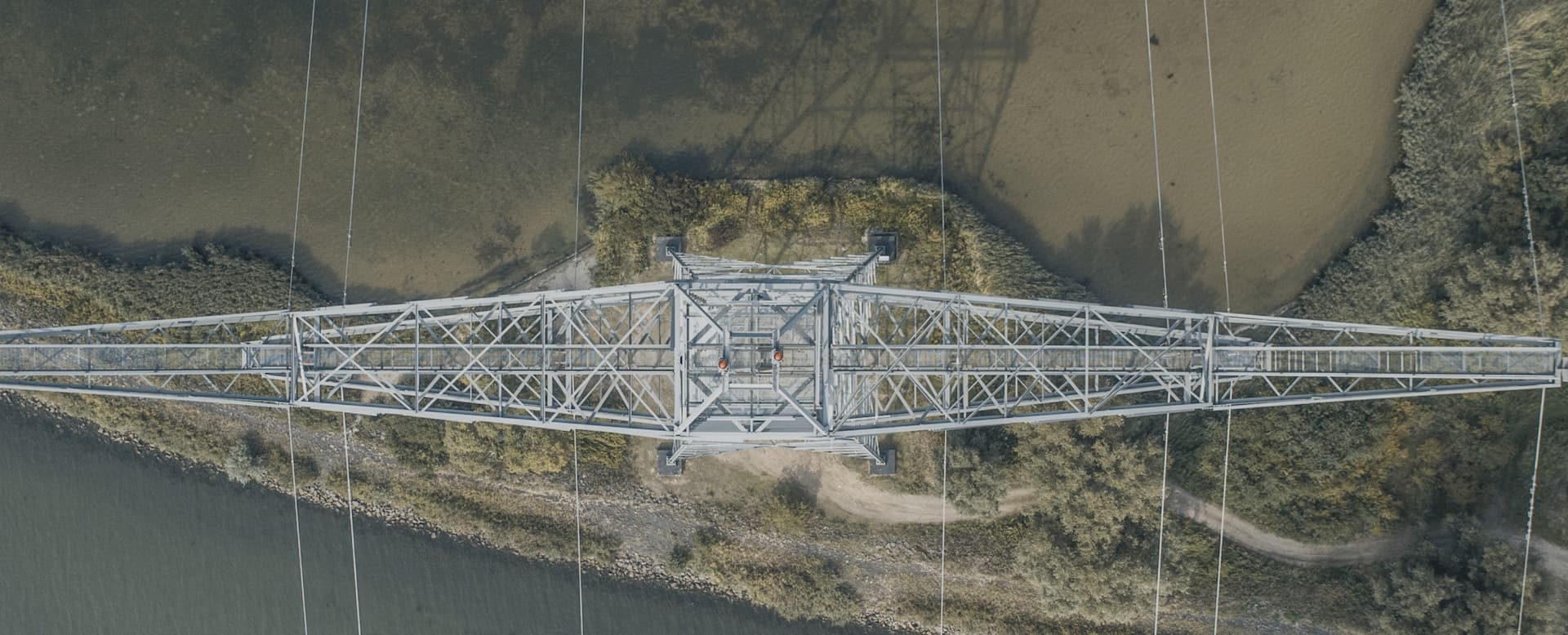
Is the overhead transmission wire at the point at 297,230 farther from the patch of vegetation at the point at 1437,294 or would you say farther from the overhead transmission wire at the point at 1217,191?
the overhead transmission wire at the point at 1217,191

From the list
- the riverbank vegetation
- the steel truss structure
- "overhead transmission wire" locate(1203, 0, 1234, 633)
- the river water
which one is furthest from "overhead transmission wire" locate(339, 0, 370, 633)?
"overhead transmission wire" locate(1203, 0, 1234, 633)

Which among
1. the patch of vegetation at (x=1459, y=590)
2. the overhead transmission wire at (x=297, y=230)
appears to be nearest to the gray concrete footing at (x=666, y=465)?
the overhead transmission wire at (x=297, y=230)

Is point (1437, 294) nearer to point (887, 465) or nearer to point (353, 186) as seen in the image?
point (887, 465)

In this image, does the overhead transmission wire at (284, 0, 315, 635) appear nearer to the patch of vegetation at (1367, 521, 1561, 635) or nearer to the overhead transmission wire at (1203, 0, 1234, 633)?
the overhead transmission wire at (1203, 0, 1234, 633)

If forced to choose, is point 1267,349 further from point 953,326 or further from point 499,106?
point 499,106

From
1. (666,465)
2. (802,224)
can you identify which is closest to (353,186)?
(666,465)

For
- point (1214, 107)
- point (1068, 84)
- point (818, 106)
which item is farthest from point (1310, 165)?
point (818, 106)
